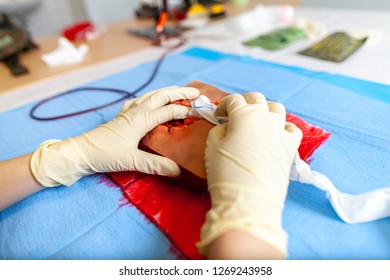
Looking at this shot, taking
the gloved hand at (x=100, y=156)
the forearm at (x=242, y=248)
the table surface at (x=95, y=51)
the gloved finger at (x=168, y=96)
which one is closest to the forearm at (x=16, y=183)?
the gloved hand at (x=100, y=156)

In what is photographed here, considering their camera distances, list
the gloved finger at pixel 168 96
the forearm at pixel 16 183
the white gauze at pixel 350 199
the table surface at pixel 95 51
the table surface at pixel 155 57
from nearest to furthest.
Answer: the white gauze at pixel 350 199 → the forearm at pixel 16 183 → the gloved finger at pixel 168 96 → the table surface at pixel 155 57 → the table surface at pixel 95 51

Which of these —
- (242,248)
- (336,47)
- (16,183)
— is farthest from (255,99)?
(336,47)

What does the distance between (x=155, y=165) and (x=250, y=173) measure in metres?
0.23

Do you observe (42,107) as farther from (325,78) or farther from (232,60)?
(325,78)

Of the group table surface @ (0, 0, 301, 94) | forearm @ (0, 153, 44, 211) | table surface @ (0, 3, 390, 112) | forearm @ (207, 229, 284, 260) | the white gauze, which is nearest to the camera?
forearm @ (207, 229, 284, 260)

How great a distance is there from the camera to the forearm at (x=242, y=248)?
15.9 inches

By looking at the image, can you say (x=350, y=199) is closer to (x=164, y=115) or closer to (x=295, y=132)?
(x=295, y=132)

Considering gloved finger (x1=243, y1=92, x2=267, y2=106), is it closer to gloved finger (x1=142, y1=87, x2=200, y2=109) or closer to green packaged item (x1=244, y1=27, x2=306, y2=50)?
gloved finger (x1=142, y1=87, x2=200, y2=109)

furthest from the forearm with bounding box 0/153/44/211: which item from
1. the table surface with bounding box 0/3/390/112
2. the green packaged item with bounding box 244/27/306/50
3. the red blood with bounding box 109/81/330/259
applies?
the green packaged item with bounding box 244/27/306/50

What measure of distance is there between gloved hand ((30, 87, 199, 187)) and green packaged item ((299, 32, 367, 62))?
86 cm

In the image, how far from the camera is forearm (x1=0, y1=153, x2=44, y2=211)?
1.99ft

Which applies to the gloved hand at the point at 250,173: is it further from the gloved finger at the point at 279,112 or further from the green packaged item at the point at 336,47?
the green packaged item at the point at 336,47
